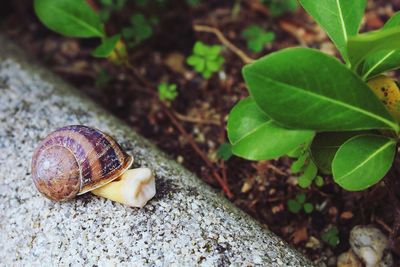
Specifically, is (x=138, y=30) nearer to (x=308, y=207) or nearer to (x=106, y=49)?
(x=106, y=49)

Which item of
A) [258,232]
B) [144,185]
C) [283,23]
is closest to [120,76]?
[283,23]

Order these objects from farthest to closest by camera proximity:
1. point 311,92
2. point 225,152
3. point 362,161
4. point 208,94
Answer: point 208,94 → point 225,152 → point 362,161 → point 311,92

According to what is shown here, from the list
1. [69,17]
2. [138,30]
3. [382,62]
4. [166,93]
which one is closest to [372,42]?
[382,62]

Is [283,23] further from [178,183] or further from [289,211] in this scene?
[178,183]

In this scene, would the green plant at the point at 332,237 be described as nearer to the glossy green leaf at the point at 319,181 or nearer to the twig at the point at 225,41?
the glossy green leaf at the point at 319,181

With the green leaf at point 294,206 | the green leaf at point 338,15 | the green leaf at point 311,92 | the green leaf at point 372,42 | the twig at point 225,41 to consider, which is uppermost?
the green leaf at point 372,42

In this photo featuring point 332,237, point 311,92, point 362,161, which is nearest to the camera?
point 311,92

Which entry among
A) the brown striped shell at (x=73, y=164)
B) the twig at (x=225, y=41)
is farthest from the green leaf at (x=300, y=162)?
the twig at (x=225, y=41)
